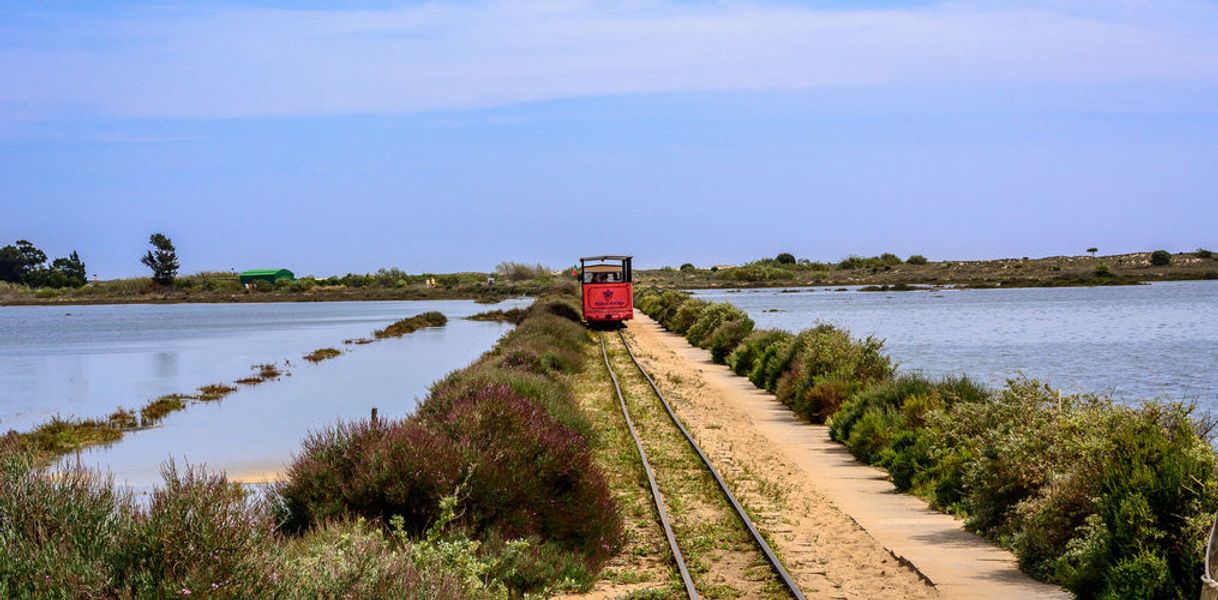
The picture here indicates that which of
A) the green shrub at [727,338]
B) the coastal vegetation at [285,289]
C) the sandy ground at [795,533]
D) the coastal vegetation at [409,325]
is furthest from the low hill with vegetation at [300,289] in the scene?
the sandy ground at [795,533]

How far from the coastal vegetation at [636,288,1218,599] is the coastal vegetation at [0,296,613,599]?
3822 mm

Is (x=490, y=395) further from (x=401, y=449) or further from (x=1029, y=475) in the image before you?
(x=1029, y=475)

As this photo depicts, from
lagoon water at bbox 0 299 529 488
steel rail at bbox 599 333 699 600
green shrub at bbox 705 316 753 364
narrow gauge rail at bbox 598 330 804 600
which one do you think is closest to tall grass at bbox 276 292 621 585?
steel rail at bbox 599 333 699 600

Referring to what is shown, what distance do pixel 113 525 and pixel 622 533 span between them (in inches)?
262

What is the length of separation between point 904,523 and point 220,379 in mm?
31995

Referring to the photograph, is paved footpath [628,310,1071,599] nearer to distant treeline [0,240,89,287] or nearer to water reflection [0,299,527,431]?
water reflection [0,299,527,431]

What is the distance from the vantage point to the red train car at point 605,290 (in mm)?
54281

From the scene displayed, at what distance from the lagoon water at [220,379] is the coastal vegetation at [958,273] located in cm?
7326

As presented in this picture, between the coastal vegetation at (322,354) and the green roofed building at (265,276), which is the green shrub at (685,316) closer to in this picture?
the coastal vegetation at (322,354)

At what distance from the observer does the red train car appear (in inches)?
2137

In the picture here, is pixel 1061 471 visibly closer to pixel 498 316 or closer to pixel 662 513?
pixel 662 513

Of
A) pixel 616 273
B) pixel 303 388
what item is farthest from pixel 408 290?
pixel 303 388

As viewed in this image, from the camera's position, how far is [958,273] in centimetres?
15088

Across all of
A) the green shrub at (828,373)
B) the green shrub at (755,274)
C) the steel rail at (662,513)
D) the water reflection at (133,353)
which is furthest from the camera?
the green shrub at (755,274)
